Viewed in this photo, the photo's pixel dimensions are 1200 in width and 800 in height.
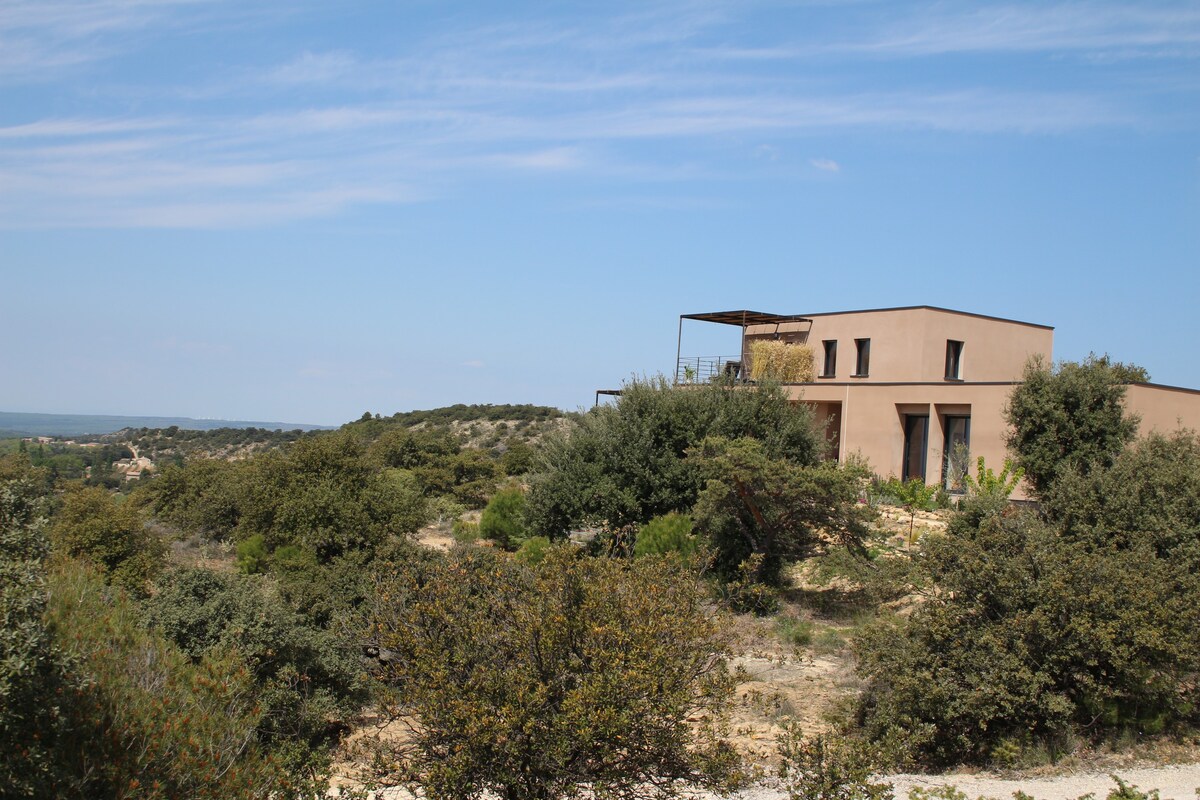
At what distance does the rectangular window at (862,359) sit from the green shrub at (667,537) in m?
15.4

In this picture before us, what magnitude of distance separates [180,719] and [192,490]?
2732cm

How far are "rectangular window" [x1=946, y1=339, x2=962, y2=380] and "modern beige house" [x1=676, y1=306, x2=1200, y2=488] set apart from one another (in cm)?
3

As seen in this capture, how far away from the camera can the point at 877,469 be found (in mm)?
31797

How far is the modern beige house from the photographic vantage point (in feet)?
92.3

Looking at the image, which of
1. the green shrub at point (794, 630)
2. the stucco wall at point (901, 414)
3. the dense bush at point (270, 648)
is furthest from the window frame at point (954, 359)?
the dense bush at point (270, 648)

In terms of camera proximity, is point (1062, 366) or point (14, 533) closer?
point (14, 533)

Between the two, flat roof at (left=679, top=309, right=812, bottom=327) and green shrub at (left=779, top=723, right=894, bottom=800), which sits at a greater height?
flat roof at (left=679, top=309, right=812, bottom=327)

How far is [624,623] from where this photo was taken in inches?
295

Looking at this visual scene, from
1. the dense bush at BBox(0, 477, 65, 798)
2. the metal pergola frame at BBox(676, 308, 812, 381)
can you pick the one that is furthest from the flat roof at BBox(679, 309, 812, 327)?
the dense bush at BBox(0, 477, 65, 798)

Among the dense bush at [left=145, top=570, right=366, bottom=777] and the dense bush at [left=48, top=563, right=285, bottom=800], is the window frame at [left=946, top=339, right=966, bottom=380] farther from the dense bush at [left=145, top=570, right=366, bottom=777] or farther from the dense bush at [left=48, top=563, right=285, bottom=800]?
the dense bush at [left=48, top=563, right=285, bottom=800]

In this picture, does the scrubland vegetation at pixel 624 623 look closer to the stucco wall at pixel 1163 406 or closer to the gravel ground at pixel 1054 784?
the gravel ground at pixel 1054 784

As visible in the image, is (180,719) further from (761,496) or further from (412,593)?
(761,496)

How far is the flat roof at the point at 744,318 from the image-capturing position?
36547mm

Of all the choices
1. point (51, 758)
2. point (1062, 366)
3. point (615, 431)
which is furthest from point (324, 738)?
point (1062, 366)
